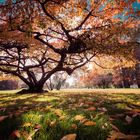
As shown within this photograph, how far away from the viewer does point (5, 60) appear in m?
17.7

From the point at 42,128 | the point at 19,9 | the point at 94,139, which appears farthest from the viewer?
the point at 19,9

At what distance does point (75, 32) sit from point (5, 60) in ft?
25.3

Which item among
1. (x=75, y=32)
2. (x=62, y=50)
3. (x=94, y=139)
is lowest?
(x=94, y=139)

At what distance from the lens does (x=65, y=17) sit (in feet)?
40.2

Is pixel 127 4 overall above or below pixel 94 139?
above

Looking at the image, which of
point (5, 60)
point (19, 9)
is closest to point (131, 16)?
point (19, 9)

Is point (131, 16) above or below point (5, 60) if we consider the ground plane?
above

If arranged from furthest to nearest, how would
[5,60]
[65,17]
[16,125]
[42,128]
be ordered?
[5,60], [65,17], [16,125], [42,128]

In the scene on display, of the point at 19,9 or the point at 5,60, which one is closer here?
the point at 19,9

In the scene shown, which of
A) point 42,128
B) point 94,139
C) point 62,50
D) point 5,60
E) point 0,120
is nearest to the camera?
point 94,139

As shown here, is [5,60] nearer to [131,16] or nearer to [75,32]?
[75,32]

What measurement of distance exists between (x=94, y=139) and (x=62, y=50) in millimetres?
11973

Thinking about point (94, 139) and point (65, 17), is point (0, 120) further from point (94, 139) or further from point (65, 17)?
point (65, 17)

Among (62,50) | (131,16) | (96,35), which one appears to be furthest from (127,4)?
(62,50)
